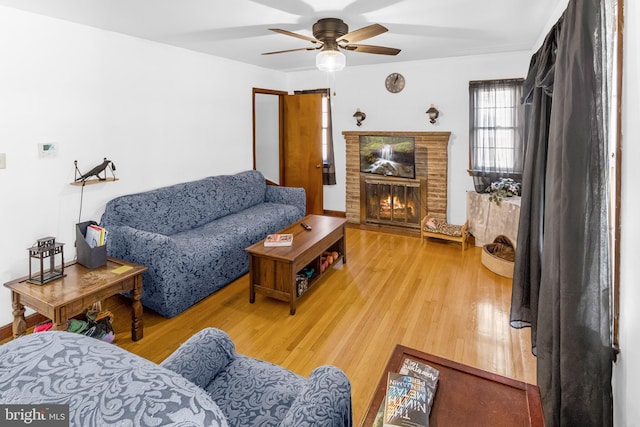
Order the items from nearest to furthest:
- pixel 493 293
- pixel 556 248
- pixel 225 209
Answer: pixel 556 248
pixel 493 293
pixel 225 209

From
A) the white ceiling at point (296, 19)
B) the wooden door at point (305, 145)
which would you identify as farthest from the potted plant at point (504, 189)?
the wooden door at point (305, 145)

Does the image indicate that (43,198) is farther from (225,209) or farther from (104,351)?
(104,351)

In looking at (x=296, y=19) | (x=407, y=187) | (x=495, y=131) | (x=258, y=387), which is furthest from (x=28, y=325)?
(x=495, y=131)

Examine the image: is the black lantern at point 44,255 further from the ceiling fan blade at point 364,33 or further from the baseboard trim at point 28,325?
the ceiling fan blade at point 364,33

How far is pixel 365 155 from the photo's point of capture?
5547 mm

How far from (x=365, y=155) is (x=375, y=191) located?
0.57 m

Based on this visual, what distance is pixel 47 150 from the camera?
2.88 metres

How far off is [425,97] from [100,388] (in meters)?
5.12

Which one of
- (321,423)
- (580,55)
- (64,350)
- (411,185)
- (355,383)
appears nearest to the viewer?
(64,350)

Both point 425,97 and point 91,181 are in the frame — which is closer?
point 91,181

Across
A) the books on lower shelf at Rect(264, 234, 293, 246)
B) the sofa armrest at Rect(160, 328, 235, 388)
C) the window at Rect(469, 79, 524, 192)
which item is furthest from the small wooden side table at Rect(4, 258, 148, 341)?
the window at Rect(469, 79, 524, 192)

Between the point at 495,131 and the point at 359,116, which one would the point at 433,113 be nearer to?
the point at 495,131

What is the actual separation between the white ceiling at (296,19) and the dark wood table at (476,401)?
2476 mm

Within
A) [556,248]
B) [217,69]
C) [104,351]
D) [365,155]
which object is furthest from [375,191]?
[104,351]
